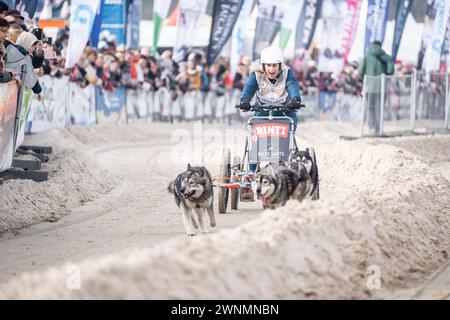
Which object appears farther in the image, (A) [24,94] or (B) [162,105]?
(B) [162,105]

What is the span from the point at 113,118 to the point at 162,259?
70.7 feet

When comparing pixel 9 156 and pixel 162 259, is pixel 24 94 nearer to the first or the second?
pixel 9 156

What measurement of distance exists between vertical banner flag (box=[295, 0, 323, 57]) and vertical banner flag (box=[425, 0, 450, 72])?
6.15 metres

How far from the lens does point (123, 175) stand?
60.4 feet

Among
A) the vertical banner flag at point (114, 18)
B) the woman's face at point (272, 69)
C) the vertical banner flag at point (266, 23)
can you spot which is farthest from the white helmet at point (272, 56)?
the vertical banner flag at point (266, 23)

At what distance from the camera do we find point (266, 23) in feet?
105

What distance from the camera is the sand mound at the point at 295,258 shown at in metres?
6.09

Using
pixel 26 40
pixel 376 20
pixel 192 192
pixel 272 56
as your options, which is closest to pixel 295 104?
pixel 272 56

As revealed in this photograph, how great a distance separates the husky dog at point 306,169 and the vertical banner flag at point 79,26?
463 inches

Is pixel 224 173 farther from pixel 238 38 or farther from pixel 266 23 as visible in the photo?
pixel 266 23


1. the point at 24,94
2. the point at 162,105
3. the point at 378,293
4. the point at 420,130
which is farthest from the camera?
the point at 162,105

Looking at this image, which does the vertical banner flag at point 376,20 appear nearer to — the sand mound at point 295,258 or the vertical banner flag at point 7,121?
the vertical banner flag at point 7,121

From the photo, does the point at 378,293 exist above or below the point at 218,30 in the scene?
below
